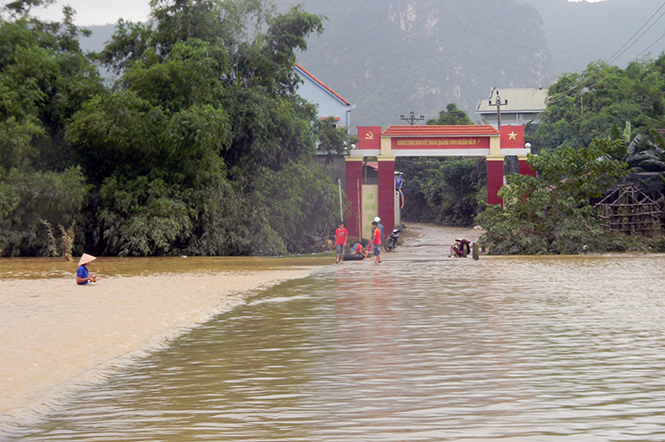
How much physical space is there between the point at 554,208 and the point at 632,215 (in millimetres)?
3768

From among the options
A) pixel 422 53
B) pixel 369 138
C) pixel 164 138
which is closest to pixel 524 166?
pixel 369 138

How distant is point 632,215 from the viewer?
91.1 feet

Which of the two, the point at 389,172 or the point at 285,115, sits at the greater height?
the point at 285,115

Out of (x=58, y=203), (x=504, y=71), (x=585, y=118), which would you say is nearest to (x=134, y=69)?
(x=58, y=203)

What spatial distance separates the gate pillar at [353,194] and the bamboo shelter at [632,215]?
1160 cm

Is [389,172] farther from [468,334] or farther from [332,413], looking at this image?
[332,413]

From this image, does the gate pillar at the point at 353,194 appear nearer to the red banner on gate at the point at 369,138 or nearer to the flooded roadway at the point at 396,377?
the red banner on gate at the point at 369,138

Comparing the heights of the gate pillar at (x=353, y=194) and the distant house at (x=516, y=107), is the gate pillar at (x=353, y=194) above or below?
below

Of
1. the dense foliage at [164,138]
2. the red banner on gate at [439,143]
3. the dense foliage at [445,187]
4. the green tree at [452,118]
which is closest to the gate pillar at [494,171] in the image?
the red banner on gate at [439,143]

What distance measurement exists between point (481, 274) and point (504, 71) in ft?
418

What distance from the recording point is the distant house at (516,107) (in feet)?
239

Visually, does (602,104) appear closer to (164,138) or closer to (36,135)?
(164,138)

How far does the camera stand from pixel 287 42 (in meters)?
32.0

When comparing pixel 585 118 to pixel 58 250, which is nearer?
pixel 58 250
